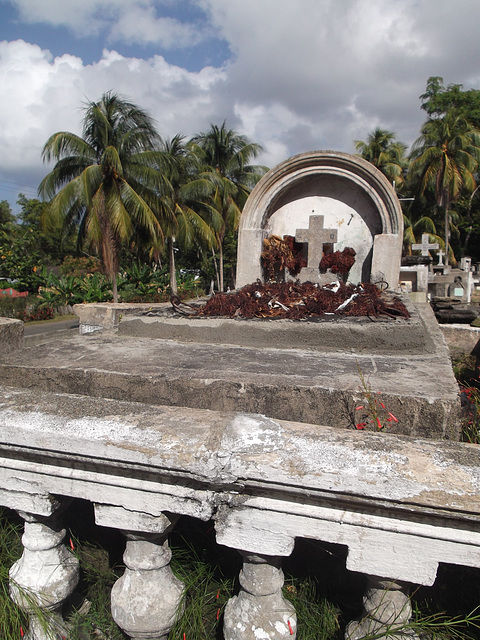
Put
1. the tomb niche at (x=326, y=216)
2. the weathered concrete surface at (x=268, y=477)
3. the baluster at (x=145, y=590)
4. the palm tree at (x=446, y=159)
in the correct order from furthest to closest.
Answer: the palm tree at (x=446, y=159) → the tomb niche at (x=326, y=216) → the baluster at (x=145, y=590) → the weathered concrete surface at (x=268, y=477)

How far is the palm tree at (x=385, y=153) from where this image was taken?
3094 centimetres

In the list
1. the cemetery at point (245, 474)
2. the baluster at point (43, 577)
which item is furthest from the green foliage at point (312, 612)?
the baluster at point (43, 577)

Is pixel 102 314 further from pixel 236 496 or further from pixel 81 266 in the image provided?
pixel 81 266

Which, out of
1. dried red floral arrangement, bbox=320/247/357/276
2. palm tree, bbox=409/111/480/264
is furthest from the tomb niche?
palm tree, bbox=409/111/480/264

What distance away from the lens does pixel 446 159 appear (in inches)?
1048

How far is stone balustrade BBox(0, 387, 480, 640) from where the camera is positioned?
117 cm

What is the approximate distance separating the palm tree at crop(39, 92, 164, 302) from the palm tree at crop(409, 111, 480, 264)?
1855cm

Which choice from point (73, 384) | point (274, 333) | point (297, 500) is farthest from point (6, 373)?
point (297, 500)

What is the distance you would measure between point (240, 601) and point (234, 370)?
1.22m

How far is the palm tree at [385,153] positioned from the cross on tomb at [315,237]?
27318mm

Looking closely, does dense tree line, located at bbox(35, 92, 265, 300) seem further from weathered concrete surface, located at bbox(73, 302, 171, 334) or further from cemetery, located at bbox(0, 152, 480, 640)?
cemetery, located at bbox(0, 152, 480, 640)

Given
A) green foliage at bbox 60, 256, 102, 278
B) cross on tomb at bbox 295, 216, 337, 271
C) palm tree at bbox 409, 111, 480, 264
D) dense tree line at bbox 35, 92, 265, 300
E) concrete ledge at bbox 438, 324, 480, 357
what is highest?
palm tree at bbox 409, 111, 480, 264

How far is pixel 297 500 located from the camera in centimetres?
127

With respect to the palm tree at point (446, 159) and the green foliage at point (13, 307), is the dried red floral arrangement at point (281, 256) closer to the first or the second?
the green foliage at point (13, 307)
